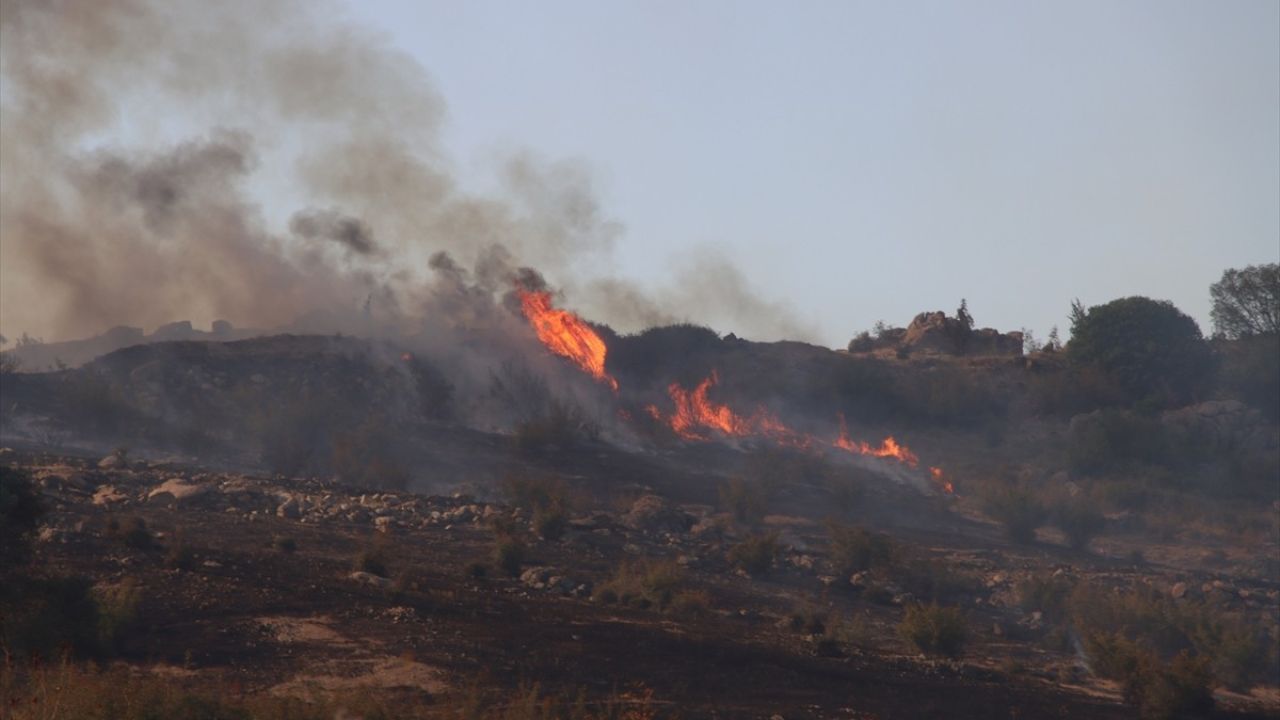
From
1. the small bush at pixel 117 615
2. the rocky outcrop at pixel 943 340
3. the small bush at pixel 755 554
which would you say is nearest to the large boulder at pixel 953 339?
the rocky outcrop at pixel 943 340

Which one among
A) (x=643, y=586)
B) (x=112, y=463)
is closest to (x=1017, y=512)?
(x=643, y=586)

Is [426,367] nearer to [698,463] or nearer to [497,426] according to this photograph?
[497,426]

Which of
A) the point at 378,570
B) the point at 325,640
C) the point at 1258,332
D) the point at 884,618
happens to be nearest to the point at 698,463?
the point at 884,618

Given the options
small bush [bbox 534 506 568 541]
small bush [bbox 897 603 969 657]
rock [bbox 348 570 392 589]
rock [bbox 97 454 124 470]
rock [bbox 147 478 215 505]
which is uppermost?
rock [bbox 97 454 124 470]

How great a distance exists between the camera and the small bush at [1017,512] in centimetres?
5575

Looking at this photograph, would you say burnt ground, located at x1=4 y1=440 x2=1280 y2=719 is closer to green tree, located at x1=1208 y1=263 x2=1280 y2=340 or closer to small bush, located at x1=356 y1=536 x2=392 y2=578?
small bush, located at x1=356 y1=536 x2=392 y2=578

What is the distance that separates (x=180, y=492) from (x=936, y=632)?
21311mm

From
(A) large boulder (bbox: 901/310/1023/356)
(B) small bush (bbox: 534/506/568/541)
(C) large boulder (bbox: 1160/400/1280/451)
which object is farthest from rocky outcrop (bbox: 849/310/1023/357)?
(B) small bush (bbox: 534/506/568/541)

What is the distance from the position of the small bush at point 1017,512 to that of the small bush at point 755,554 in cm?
1801

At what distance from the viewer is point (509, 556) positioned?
3503cm

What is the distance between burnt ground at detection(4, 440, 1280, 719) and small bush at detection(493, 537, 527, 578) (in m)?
0.49

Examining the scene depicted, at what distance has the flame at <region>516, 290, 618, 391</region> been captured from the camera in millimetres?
71938

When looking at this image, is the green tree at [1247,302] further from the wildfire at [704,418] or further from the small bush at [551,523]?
the small bush at [551,523]

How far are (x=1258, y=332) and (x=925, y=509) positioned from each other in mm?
47603
